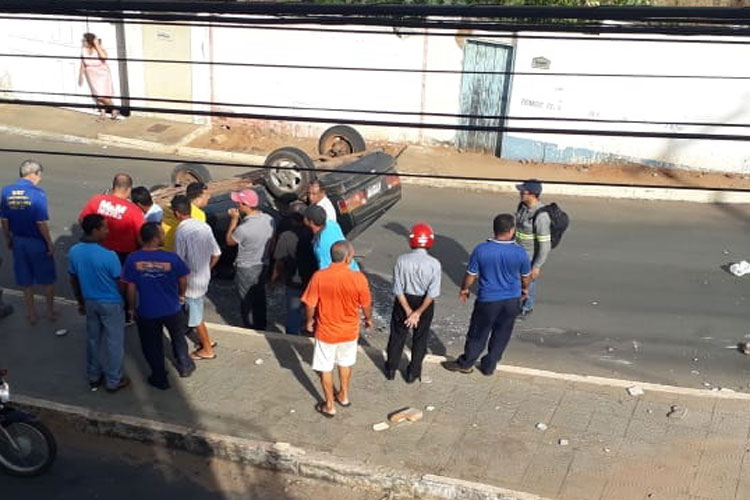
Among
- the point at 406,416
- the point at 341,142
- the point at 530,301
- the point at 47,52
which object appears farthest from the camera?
the point at 47,52

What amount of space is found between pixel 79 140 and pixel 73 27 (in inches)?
111

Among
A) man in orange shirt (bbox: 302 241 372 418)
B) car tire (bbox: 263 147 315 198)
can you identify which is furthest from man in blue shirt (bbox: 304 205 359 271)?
car tire (bbox: 263 147 315 198)

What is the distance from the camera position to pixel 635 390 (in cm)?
785

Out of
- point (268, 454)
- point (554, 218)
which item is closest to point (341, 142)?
point (554, 218)

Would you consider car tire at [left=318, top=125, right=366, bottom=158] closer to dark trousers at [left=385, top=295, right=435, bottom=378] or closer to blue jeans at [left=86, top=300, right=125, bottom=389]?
dark trousers at [left=385, top=295, right=435, bottom=378]

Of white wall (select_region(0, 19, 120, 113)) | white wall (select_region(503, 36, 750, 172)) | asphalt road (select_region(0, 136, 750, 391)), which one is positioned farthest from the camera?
white wall (select_region(0, 19, 120, 113))

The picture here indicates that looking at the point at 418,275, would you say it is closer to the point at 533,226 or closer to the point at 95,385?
the point at 533,226

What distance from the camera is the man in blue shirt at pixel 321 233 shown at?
26.6 ft

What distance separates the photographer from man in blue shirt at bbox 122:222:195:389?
7398 mm

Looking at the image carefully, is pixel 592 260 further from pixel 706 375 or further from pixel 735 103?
pixel 735 103

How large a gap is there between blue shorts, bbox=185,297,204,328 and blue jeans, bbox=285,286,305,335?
109 cm

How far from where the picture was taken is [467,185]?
50.5ft

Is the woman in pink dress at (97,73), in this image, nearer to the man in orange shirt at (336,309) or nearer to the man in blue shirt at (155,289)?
the man in blue shirt at (155,289)

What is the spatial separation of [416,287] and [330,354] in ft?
3.13
